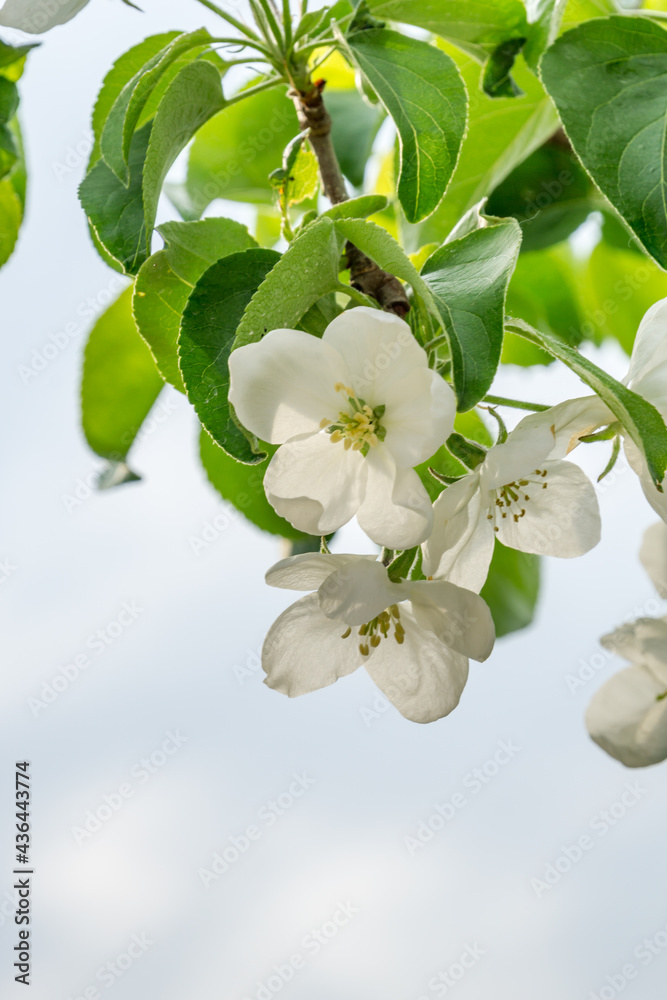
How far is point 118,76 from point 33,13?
0.16 metres

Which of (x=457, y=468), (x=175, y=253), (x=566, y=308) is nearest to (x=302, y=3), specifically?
(x=175, y=253)

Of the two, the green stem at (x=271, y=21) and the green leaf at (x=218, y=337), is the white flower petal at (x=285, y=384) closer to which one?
the green leaf at (x=218, y=337)

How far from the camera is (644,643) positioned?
0.61m

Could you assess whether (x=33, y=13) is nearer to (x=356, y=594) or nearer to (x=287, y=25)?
(x=287, y=25)

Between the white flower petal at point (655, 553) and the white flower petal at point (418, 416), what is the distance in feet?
0.85

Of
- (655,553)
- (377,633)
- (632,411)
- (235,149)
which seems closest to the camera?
(632,411)

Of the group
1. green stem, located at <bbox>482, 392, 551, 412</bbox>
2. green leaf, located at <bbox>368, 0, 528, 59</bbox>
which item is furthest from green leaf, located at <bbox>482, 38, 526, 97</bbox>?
green stem, located at <bbox>482, 392, 551, 412</bbox>

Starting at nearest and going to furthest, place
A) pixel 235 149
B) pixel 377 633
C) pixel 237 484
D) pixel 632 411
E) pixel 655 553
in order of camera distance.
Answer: pixel 632 411, pixel 377 633, pixel 655 553, pixel 237 484, pixel 235 149

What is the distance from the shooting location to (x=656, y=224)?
547 millimetres

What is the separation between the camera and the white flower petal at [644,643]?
0.61m

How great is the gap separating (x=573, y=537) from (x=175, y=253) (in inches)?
11.8

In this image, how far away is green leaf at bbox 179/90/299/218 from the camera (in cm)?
94

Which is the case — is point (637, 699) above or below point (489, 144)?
below

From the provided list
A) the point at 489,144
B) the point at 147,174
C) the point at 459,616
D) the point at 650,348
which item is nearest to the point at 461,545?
the point at 459,616
